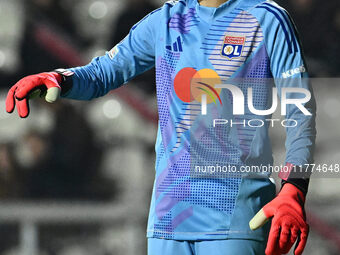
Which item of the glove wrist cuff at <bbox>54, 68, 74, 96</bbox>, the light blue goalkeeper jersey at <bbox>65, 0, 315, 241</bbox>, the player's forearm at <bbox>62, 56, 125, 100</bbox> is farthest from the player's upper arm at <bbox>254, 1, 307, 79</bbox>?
the glove wrist cuff at <bbox>54, 68, 74, 96</bbox>

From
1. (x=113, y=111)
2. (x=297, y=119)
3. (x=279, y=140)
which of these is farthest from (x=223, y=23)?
(x=113, y=111)

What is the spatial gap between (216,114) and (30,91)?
2.08 feet

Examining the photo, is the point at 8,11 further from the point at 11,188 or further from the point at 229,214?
the point at 229,214

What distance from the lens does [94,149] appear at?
202 inches

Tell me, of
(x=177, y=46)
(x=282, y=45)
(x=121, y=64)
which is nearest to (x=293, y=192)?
(x=282, y=45)

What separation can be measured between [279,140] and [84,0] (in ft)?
5.93

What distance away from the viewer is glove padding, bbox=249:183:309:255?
225 centimetres

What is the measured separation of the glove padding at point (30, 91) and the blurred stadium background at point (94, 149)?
244 cm

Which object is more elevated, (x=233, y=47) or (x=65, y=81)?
(x=233, y=47)

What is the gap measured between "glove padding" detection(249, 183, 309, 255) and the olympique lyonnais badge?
0.53 m

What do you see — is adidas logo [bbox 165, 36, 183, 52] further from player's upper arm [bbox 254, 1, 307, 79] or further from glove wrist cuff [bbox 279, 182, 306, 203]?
glove wrist cuff [bbox 279, 182, 306, 203]
